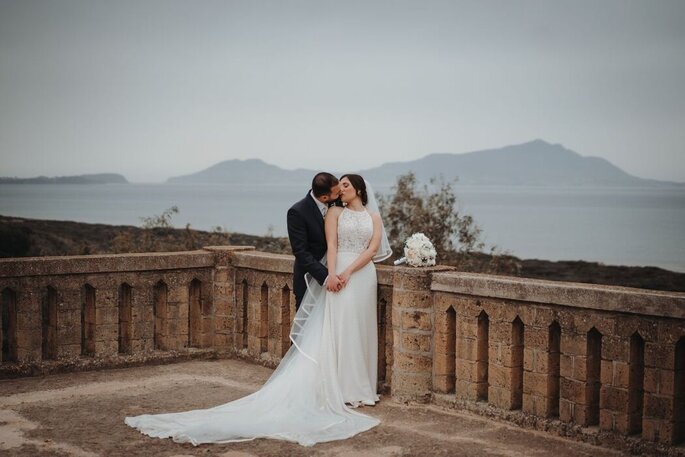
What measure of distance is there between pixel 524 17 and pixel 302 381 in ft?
188

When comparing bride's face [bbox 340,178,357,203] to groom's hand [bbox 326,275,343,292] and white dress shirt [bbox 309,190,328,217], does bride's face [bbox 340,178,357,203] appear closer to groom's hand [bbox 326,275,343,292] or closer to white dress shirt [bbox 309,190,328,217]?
white dress shirt [bbox 309,190,328,217]

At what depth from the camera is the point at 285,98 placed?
8888 cm

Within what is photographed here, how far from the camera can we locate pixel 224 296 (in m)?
9.13

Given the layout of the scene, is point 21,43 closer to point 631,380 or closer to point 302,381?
point 302,381

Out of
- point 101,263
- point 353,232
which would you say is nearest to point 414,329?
point 353,232

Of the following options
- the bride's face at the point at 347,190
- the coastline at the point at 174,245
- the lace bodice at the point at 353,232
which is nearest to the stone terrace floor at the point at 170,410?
the lace bodice at the point at 353,232

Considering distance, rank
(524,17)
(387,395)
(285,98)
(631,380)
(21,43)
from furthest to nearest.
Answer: (285,98) < (524,17) < (21,43) < (387,395) < (631,380)

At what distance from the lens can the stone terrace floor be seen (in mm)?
5934

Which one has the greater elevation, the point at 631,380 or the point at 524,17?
the point at 524,17

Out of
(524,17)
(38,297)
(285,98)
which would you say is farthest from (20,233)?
(285,98)

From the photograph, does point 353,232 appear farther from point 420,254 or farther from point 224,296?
point 224,296

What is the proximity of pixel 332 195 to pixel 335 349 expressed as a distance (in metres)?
1.47

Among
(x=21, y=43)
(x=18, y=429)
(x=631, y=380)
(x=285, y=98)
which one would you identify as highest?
(x=285, y=98)

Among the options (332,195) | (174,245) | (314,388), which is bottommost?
(314,388)
